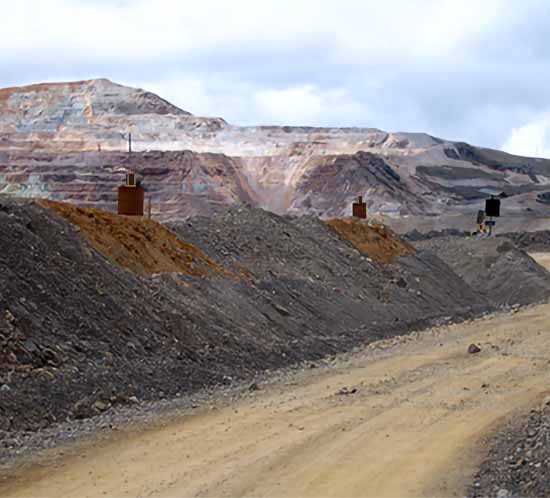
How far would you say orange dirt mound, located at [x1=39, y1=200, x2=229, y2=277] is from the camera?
2211 cm

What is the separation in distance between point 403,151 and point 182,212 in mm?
45931

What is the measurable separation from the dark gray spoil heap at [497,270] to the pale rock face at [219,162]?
46634 mm

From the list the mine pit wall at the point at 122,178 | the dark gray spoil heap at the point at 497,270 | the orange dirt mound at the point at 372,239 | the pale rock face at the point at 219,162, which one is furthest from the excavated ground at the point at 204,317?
the mine pit wall at the point at 122,178

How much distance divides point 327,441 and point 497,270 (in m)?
29.7

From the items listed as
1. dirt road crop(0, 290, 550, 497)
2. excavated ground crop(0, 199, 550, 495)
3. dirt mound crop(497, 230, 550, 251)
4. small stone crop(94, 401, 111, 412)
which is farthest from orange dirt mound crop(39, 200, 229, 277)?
dirt mound crop(497, 230, 550, 251)

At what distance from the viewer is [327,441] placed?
13.0 meters

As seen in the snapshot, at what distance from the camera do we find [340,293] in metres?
28.4

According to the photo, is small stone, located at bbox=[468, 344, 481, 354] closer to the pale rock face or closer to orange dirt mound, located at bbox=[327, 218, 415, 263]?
orange dirt mound, located at bbox=[327, 218, 415, 263]

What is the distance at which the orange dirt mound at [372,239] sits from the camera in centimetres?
3475

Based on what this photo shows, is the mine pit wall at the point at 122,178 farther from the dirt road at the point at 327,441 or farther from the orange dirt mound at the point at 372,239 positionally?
the dirt road at the point at 327,441

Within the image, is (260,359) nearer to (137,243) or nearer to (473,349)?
(473,349)

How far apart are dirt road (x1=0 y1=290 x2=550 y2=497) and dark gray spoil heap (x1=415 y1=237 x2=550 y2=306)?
19.1 meters

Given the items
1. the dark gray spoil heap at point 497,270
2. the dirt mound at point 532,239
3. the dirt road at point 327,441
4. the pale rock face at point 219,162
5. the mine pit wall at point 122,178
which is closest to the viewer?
the dirt road at point 327,441

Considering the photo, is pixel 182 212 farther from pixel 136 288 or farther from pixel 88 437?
pixel 88 437
